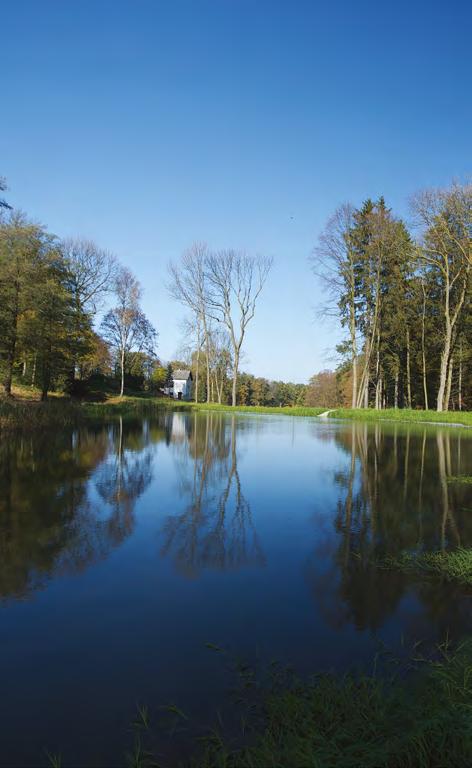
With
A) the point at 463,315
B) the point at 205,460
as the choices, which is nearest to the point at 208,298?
the point at 463,315

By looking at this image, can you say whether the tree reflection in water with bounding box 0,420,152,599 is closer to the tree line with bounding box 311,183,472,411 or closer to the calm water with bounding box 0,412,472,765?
the calm water with bounding box 0,412,472,765

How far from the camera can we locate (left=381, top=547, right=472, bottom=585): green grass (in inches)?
149

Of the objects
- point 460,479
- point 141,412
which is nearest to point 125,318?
point 141,412

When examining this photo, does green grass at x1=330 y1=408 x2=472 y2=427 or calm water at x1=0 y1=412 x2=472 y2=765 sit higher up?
green grass at x1=330 y1=408 x2=472 y2=427

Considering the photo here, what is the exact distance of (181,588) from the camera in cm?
346

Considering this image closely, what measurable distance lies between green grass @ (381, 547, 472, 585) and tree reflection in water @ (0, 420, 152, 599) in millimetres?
2587

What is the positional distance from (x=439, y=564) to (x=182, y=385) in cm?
8481

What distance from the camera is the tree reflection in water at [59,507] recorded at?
390cm

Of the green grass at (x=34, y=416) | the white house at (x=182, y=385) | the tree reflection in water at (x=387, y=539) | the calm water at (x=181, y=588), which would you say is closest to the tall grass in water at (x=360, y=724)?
the calm water at (x=181, y=588)

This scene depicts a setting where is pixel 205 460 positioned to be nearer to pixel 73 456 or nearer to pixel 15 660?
pixel 73 456

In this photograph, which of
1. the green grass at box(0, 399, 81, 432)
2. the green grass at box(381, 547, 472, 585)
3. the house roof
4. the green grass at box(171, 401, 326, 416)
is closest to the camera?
the green grass at box(381, 547, 472, 585)

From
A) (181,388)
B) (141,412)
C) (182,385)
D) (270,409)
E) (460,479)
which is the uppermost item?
(182,385)

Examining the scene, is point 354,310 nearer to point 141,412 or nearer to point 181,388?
point 141,412

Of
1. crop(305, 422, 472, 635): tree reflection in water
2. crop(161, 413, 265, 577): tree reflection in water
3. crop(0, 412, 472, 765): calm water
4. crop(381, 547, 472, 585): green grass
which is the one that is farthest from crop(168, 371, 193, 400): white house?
crop(381, 547, 472, 585): green grass
